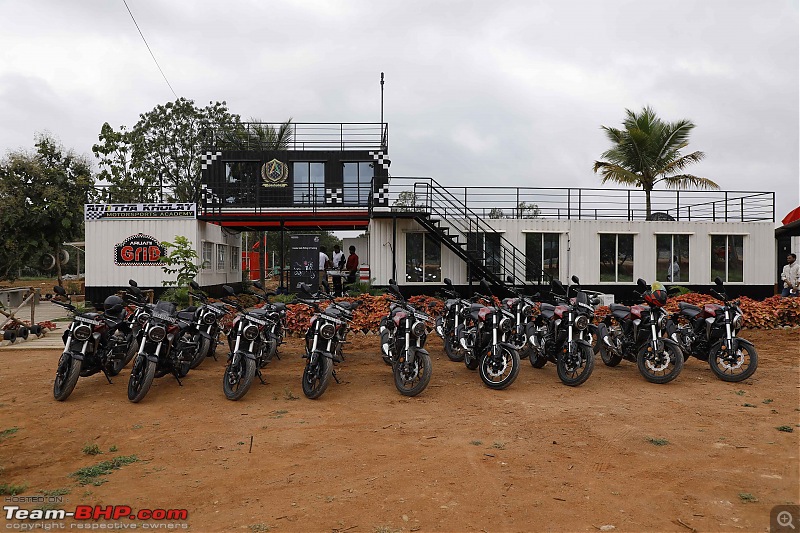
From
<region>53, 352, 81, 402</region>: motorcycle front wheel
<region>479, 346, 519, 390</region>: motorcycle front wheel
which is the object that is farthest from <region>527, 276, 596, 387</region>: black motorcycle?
<region>53, 352, 81, 402</region>: motorcycle front wheel

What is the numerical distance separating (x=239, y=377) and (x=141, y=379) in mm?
1068

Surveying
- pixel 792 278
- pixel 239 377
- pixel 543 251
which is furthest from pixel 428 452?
pixel 543 251

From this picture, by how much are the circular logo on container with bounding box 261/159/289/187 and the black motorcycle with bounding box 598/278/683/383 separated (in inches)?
617

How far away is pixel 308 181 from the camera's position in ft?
72.3

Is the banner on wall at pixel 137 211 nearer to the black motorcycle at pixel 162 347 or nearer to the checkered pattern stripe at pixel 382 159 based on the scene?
the checkered pattern stripe at pixel 382 159

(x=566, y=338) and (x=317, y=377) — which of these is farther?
(x=566, y=338)

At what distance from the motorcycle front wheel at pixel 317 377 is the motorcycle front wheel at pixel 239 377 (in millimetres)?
631

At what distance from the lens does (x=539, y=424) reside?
5.89m

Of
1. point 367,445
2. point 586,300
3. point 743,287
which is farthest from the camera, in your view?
point 743,287

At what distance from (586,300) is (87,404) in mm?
6405

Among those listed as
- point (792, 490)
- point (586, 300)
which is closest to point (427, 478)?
point (792, 490)

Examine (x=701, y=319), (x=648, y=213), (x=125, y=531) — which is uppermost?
(x=648, y=213)

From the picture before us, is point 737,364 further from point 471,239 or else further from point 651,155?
point 651,155

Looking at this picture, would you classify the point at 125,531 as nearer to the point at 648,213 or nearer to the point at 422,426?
the point at 422,426
